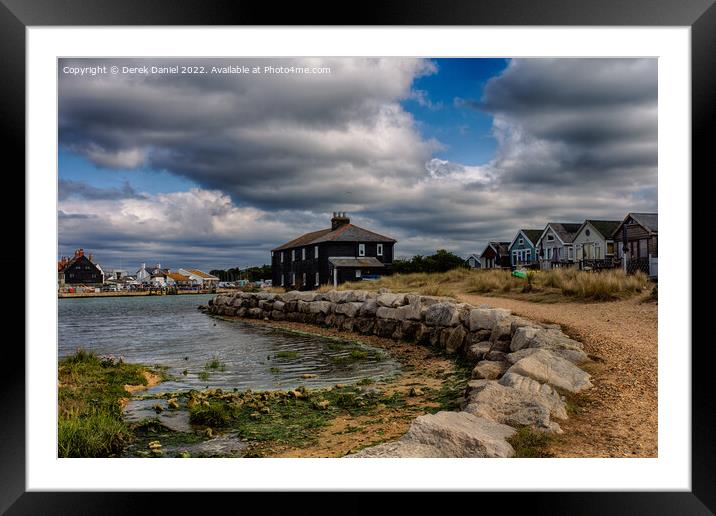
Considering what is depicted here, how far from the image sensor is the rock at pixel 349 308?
9641 millimetres

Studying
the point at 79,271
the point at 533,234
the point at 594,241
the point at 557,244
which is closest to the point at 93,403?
the point at 79,271

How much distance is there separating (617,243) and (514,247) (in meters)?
1.37

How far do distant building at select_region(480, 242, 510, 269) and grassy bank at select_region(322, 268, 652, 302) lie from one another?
54cm

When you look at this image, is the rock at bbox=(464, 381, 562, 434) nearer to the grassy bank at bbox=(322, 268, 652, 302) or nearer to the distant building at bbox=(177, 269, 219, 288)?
the grassy bank at bbox=(322, 268, 652, 302)

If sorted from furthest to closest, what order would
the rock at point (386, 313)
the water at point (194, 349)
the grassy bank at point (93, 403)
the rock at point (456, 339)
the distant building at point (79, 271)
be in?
the rock at point (386, 313) → the rock at point (456, 339) → the water at point (194, 349) → the distant building at point (79, 271) → the grassy bank at point (93, 403)

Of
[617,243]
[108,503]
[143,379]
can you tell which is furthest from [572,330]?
[143,379]

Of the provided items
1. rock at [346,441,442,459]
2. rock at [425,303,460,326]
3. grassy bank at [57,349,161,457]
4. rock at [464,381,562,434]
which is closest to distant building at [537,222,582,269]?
rock at [425,303,460,326]

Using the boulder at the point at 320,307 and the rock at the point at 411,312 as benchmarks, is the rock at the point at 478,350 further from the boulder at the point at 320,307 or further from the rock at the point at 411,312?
the boulder at the point at 320,307

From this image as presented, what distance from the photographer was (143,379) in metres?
6.14

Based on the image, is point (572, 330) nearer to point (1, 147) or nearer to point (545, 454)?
point (545, 454)

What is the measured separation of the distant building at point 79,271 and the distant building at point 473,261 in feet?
16.8

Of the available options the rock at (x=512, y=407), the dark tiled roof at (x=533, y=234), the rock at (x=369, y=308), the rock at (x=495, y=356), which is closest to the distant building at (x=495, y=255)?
the dark tiled roof at (x=533, y=234)

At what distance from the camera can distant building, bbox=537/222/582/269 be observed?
622cm
